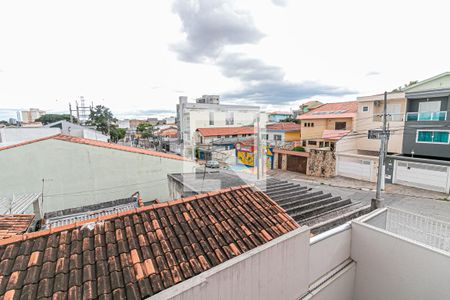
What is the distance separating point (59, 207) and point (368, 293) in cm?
1306

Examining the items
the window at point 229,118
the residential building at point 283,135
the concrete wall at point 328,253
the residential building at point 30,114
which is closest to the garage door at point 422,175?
the residential building at point 283,135

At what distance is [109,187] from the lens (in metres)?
11.0

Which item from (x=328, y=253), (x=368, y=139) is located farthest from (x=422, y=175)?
(x=328, y=253)

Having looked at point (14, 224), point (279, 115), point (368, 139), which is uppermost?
point (279, 115)

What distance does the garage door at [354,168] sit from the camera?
15.6 metres

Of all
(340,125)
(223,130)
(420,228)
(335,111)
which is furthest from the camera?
(223,130)

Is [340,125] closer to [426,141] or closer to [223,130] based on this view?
[426,141]

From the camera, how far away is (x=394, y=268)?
4.25 metres

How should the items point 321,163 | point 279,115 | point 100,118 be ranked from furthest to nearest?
point 279,115, point 100,118, point 321,163

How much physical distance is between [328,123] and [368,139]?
4.99 metres

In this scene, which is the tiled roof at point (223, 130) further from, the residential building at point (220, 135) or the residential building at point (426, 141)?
the residential building at point (426, 141)

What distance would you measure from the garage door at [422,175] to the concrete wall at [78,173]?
51.2 feet

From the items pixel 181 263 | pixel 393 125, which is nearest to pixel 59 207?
pixel 181 263

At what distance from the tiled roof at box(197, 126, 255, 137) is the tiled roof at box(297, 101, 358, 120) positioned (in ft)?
27.6
